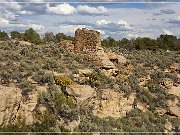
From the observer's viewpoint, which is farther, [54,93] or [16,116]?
[54,93]

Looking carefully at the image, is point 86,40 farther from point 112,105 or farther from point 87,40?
point 112,105

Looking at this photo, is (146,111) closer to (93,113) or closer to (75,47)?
(93,113)

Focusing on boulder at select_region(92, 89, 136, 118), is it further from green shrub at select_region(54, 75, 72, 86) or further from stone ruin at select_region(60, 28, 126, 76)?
stone ruin at select_region(60, 28, 126, 76)

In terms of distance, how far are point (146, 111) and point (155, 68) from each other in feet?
19.6

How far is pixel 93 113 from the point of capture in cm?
1622

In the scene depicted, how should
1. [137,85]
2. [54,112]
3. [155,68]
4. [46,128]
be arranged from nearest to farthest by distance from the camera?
1. [46,128]
2. [54,112]
3. [137,85]
4. [155,68]

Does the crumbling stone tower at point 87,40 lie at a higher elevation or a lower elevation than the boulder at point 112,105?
higher

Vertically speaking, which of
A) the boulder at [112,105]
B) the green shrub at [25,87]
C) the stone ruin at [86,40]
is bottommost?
the boulder at [112,105]

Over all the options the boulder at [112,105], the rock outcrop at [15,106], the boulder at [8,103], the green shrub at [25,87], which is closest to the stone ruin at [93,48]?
the boulder at [112,105]

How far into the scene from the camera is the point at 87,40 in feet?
69.7

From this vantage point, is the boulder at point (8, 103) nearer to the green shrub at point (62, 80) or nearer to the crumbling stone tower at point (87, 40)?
the green shrub at point (62, 80)

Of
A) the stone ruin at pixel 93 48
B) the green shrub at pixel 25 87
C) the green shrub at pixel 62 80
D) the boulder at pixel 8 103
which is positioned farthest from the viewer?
the stone ruin at pixel 93 48

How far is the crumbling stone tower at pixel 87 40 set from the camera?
68.8 ft

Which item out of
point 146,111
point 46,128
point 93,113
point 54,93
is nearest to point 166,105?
point 146,111
